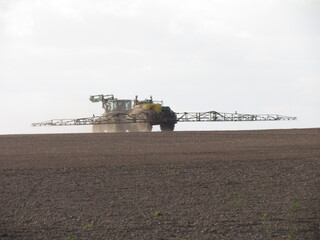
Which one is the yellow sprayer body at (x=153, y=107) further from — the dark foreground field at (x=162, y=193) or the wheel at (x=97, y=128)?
the dark foreground field at (x=162, y=193)

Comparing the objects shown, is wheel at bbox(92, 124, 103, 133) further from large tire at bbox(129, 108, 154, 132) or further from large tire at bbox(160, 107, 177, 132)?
large tire at bbox(160, 107, 177, 132)

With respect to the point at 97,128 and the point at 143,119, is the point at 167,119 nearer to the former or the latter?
the point at 143,119

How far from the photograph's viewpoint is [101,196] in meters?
17.7

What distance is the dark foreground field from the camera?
50.9ft

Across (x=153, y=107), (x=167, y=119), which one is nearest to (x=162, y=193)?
(x=167, y=119)

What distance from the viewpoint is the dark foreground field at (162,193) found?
50.9ft

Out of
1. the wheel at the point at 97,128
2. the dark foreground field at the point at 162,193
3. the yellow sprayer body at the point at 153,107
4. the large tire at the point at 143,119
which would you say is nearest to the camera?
the dark foreground field at the point at 162,193

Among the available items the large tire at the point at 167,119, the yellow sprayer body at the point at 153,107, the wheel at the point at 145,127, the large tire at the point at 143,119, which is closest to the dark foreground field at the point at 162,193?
the large tire at the point at 143,119

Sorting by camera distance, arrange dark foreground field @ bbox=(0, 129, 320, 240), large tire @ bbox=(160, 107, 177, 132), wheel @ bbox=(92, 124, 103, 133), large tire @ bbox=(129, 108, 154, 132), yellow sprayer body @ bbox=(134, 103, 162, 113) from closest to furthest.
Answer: dark foreground field @ bbox=(0, 129, 320, 240) → large tire @ bbox=(129, 108, 154, 132) → large tire @ bbox=(160, 107, 177, 132) → yellow sprayer body @ bbox=(134, 103, 162, 113) → wheel @ bbox=(92, 124, 103, 133)

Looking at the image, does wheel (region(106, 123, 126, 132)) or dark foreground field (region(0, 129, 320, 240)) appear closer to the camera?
dark foreground field (region(0, 129, 320, 240))

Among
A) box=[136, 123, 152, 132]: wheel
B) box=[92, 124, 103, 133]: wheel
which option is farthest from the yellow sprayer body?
box=[92, 124, 103, 133]: wheel

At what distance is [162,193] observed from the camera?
17.9 meters

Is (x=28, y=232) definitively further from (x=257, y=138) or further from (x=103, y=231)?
(x=257, y=138)

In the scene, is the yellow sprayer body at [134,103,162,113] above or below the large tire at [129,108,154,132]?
above
